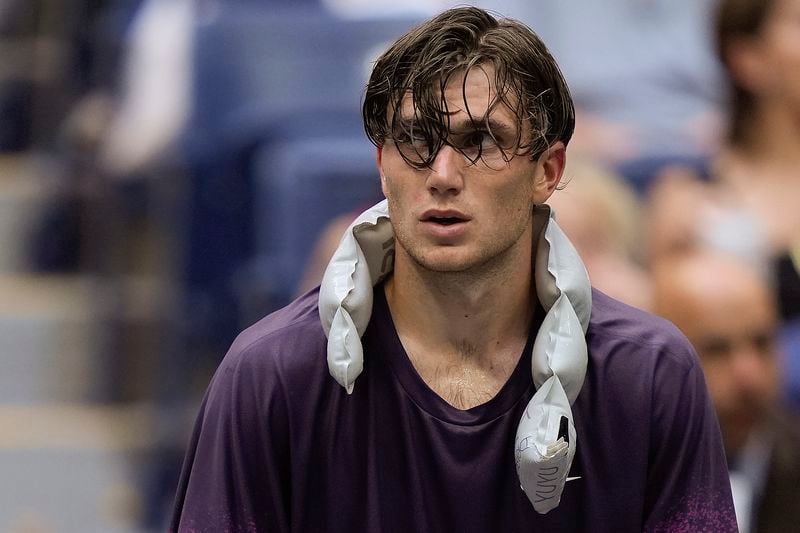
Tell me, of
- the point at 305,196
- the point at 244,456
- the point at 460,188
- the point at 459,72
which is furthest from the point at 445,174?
the point at 305,196

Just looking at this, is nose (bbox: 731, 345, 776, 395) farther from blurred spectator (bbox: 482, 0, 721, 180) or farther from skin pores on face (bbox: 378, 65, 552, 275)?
skin pores on face (bbox: 378, 65, 552, 275)

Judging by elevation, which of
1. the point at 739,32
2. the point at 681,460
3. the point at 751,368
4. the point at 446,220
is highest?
the point at 739,32

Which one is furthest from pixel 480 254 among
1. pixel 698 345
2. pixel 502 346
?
pixel 698 345

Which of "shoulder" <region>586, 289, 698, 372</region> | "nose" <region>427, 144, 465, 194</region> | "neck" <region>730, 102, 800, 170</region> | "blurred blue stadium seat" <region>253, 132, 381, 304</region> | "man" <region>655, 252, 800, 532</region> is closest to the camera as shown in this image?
"nose" <region>427, 144, 465, 194</region>

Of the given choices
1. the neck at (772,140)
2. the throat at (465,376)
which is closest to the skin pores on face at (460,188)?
the throat at (465,376)

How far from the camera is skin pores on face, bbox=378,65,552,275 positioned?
2.21 meters

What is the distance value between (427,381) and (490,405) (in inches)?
3.7

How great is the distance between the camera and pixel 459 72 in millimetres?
2223

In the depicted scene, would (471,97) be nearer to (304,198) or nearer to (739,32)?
(304,198)

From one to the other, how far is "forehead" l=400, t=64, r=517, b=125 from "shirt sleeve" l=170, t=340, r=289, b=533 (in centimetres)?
41

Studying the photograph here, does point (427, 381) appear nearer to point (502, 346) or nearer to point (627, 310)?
point (502, 346)

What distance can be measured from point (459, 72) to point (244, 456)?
583mm

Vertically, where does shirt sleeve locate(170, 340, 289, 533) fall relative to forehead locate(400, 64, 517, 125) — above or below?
below

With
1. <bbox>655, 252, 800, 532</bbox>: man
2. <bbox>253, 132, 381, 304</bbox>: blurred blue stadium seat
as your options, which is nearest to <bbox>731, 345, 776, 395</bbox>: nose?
<bbox>655, 252, 800, 532</bbox>: man
